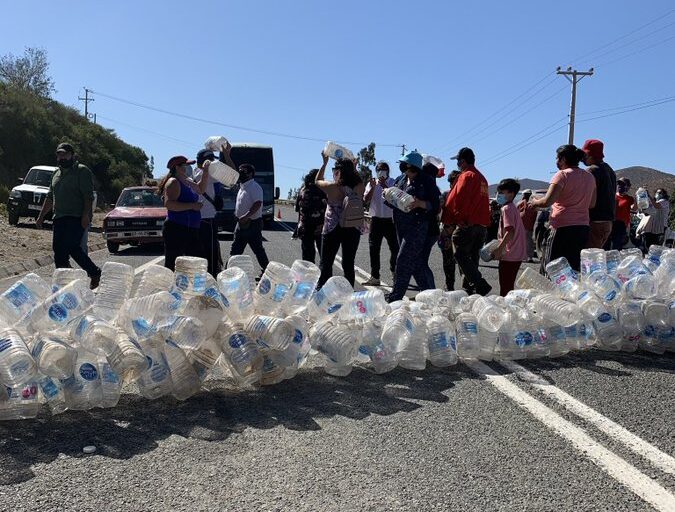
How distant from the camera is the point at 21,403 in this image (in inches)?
163

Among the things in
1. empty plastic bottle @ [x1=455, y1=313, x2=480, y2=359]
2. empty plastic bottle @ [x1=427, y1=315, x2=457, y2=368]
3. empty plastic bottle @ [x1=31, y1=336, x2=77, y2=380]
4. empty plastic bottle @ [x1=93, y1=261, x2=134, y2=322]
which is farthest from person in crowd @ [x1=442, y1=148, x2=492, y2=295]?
empty plastic bottle @ [x1=31, y1=336, x2=77, y2=380]

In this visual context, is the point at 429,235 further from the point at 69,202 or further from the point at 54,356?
the point at 54,356

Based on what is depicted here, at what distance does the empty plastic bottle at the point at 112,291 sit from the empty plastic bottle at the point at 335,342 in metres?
1.46

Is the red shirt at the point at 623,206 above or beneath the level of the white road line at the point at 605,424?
above

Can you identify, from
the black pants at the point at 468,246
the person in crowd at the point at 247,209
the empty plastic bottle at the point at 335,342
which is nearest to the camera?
the empty plastic bottle at the point at 335,342

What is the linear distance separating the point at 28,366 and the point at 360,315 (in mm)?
2455

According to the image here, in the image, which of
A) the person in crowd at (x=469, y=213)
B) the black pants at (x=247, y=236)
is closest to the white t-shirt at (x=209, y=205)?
the black pants at (x=247, y=236)

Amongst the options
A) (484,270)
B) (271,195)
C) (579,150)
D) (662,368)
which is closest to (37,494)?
(662,368)

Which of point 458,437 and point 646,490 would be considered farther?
point 458,437

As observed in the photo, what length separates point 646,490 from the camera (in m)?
3.29

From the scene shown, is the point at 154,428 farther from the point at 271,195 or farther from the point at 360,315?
the point at 271,195

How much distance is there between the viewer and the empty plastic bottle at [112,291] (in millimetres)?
4812

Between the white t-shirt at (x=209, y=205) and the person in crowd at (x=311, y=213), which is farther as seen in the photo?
the person in crowd at (x=311, y=213)

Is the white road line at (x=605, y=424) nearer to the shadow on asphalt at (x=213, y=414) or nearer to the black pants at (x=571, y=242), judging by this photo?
the shadow on asphalt at (x=213, y=414)
